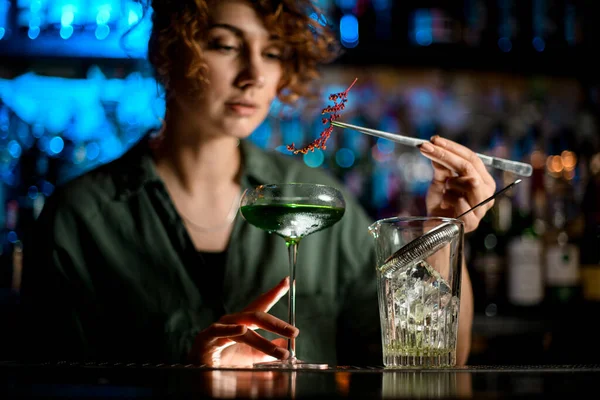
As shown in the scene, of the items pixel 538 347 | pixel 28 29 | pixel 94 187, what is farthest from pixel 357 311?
Result: pixel 28 29

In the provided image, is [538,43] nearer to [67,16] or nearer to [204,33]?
[204,33]

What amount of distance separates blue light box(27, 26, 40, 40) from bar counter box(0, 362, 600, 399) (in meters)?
1.96

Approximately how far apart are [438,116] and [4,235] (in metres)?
1.82

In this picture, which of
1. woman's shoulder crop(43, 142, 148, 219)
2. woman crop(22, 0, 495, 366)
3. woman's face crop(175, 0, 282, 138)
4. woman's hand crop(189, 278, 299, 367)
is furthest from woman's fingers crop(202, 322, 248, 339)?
woman's shoulder crop(43, 142, 148, 219)

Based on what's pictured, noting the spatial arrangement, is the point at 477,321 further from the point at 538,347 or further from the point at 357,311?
the point at 357,311

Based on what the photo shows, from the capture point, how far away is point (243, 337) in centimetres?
101

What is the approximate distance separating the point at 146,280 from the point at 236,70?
0.54 metres

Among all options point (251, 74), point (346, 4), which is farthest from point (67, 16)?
point (251, 74)

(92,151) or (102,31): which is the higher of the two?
(102,31)

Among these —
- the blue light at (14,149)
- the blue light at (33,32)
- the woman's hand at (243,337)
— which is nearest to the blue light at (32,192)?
the blue light at (14,149)

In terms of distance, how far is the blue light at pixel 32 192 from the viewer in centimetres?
258

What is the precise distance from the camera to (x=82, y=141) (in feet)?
8.91

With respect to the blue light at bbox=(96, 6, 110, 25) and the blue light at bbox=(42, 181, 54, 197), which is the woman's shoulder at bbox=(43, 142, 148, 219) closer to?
the blue light at bbox=(42, 181, 54, 197)

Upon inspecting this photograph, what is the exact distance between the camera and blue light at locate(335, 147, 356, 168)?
2797 millimetres
